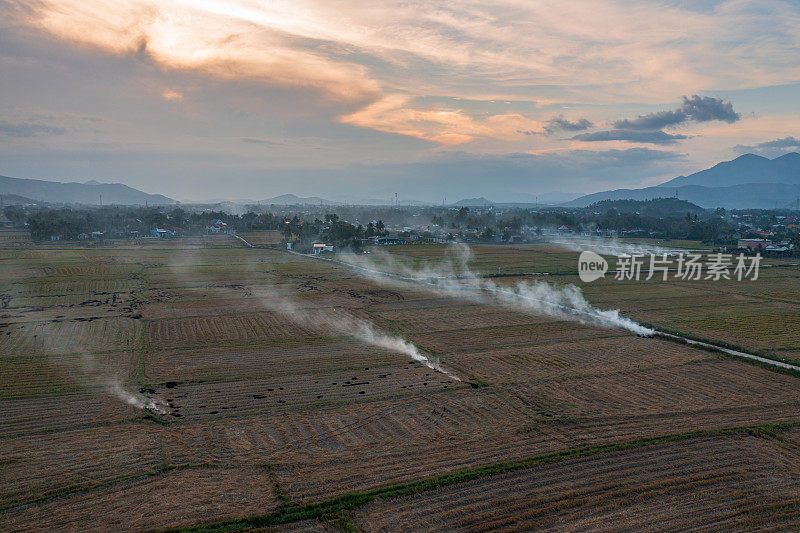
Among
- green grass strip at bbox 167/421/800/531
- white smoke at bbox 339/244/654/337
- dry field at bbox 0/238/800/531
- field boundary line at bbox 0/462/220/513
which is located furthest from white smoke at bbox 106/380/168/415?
white smoke at bbox 339/244/654/337

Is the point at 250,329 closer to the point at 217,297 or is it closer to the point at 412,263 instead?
the point at 217,297

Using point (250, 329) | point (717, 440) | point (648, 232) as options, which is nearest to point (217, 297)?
point (250, 329)

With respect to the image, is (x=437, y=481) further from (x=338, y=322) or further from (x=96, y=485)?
(x=338, y=322)

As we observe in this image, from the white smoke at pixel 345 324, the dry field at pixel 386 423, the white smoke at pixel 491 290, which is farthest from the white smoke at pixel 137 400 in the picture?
the white smoke at pixel 491 290

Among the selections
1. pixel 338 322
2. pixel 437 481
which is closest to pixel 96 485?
pixel 437 481

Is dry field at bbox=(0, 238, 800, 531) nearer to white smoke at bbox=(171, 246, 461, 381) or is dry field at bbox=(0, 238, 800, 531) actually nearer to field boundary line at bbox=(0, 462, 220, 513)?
field boundary line at bbox=(0, 462, 220, 513)

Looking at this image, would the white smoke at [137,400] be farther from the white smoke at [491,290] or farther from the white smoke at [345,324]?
the white smoke at [491,290]

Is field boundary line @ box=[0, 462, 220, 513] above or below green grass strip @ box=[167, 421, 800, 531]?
below
